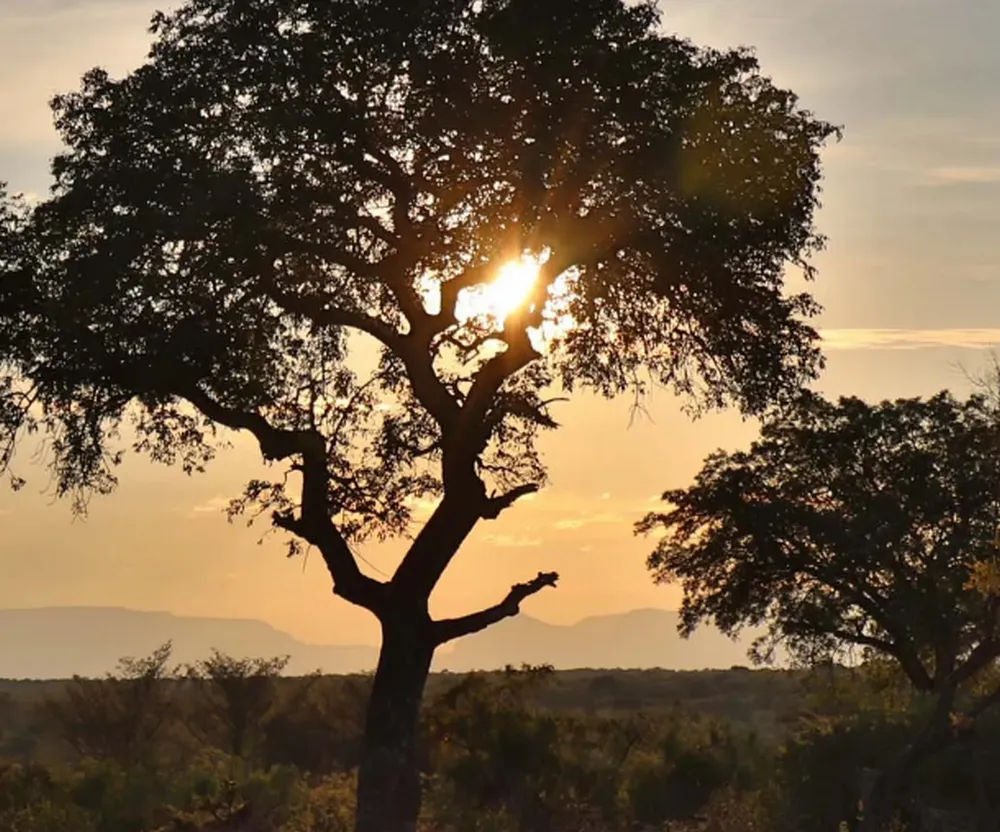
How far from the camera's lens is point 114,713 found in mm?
51031

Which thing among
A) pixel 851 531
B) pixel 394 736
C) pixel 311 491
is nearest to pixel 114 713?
pixel 851 531

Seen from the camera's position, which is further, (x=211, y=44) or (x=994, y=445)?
(x=994, y=445)

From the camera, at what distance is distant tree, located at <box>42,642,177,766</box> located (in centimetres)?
5069

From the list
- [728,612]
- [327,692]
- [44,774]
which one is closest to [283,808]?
[44,774]

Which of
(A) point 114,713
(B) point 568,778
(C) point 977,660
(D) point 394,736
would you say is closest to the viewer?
(D) point 394,736

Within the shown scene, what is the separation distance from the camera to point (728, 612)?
3362 centimetres

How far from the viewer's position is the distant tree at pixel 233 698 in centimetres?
5400

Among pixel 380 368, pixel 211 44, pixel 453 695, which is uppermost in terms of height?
pixel 211 44

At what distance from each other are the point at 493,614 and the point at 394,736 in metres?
2.09

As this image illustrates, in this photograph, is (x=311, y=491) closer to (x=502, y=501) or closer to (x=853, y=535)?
(x=502, y=501)

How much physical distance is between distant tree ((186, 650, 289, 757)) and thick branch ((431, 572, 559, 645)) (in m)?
34.5

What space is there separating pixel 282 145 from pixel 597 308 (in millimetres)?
4916

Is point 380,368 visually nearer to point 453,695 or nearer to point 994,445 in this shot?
point 453,695

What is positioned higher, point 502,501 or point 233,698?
point 502,501
